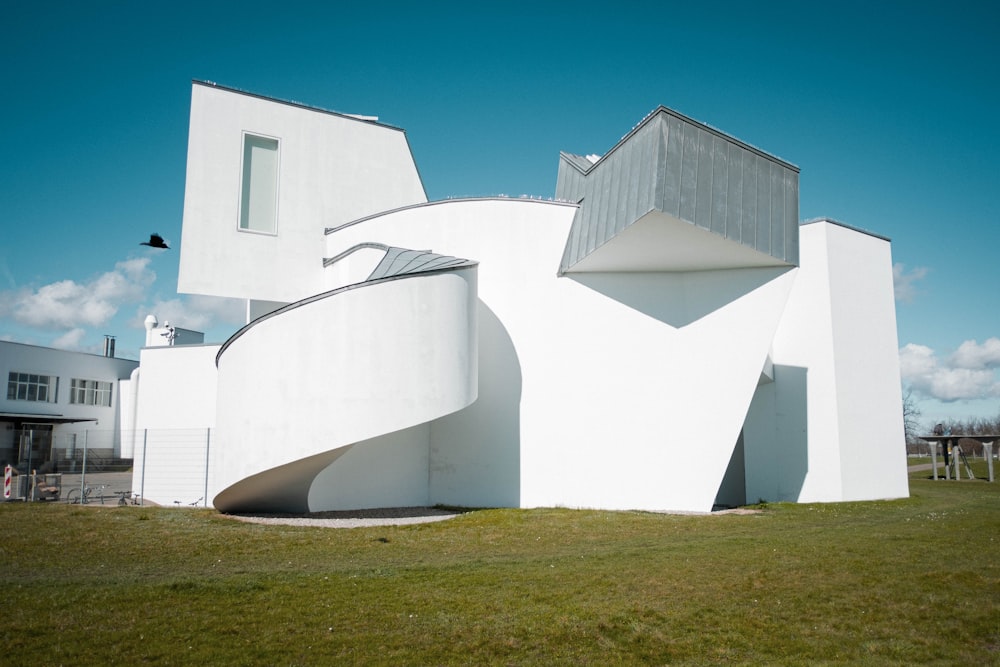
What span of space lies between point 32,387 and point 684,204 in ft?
→ 108

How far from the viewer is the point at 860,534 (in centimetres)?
1131

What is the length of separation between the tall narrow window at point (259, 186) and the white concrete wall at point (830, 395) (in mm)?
14309

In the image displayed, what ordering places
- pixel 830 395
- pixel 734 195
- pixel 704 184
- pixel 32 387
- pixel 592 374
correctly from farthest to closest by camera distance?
pixel 32 387, pixel 830 395, pixel 592 374, pixel 734 195, pixel 704 184

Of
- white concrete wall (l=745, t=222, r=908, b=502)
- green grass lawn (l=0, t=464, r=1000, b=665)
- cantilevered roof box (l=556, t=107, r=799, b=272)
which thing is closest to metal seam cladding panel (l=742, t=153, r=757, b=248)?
cantilevered roof box (l=556, t=107, r=799, b=272)

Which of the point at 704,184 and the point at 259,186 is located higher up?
the point at 259,186

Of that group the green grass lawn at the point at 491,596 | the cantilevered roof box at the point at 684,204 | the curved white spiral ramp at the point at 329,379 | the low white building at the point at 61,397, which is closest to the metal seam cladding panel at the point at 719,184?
the cantilevered roof box at the point at 684,204

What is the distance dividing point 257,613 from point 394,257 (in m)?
9.89

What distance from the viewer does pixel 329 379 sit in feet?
41.7

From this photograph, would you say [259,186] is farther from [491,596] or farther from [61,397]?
[61,397]

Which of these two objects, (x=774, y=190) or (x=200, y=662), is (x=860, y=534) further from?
(x=200, y=662)

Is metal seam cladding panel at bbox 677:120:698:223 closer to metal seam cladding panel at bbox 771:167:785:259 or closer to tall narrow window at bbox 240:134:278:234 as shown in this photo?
metal seam cladding panel at bbox 771:167:785:259

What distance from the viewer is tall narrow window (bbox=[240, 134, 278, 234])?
746 inches

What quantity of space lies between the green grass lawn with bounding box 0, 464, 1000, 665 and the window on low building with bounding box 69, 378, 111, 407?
26.9 meters

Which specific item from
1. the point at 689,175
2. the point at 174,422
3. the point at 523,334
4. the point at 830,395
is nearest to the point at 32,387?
the point at 174,422
